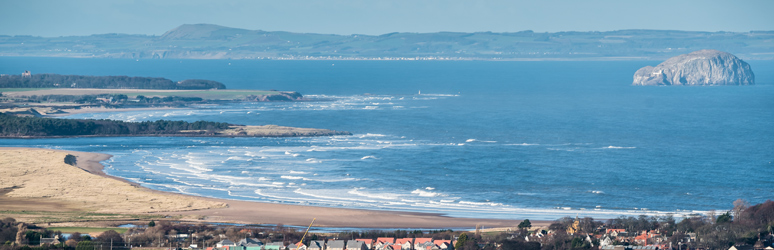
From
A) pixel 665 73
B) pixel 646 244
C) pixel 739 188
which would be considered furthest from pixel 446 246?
pixel 665 73

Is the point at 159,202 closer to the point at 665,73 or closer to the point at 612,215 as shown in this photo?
the point at 612,215

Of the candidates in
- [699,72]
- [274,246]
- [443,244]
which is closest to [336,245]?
[274,246]

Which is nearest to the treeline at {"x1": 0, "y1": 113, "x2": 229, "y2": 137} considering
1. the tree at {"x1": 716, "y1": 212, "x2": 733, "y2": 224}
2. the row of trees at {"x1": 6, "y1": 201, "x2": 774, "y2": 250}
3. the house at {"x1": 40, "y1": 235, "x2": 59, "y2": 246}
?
the row of trees at {"x1": 6, "y1": 201, "x2": 774, "y2": 250}

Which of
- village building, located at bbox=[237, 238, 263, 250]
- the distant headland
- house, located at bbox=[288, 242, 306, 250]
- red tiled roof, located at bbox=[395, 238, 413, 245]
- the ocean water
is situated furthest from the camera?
the distant headland

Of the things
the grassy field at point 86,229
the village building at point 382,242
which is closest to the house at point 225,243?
the village building at point 382,242

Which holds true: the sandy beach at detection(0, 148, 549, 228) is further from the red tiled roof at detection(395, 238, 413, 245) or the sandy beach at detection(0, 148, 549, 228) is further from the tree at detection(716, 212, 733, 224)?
the tree at detection(716, 212, 733, 224)

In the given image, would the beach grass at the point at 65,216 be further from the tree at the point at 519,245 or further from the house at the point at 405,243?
the tree at the point at 519,245
